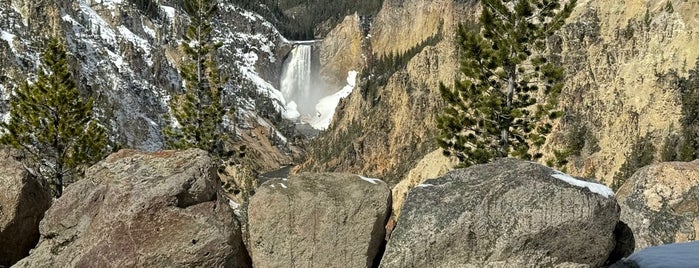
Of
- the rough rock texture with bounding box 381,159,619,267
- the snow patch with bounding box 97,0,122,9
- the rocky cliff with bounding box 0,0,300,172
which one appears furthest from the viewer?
the snow patch with bounding box 97,0,122,9

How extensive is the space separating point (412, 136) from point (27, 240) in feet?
340

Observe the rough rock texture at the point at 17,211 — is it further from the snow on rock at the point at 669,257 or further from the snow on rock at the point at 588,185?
the snow on rock at the point at 669,257

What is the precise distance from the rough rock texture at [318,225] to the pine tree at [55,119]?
2122 cm

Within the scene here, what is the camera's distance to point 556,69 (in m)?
22.4

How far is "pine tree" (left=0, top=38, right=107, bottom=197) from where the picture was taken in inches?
1094

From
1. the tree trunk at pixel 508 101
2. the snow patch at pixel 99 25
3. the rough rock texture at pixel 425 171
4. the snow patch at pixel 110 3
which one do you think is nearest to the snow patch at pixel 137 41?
the snow patch at pixel 99 25

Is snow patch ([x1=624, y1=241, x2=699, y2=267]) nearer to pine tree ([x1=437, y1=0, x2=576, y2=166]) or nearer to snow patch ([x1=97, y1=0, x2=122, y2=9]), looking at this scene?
pine tree ([x1=437, y1=0, x2=576, y2=166])

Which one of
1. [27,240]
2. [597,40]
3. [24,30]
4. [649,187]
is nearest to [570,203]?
[649,187]

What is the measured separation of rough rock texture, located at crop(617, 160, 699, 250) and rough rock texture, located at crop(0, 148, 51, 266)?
13.6m

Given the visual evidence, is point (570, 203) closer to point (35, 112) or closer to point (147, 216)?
point (147, 216)

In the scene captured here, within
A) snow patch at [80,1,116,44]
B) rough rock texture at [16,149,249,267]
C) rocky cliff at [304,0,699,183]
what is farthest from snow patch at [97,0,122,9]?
rough rock texture at [16,149,249,267]

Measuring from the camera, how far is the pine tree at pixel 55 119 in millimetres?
27797

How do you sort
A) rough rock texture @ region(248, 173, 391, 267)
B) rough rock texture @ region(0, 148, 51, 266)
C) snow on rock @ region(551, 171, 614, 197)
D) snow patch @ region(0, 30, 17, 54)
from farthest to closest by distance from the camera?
snow patch @ region(0, 30, 17, 54)
rough rock texture @ region(0, 148, 51, 266)
rough rock texture @ region(248, 173, 391, 267)
snow on rock @ region(551, 171, 614, 197)

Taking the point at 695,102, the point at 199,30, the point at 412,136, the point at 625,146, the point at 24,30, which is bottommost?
the point at 412,136
